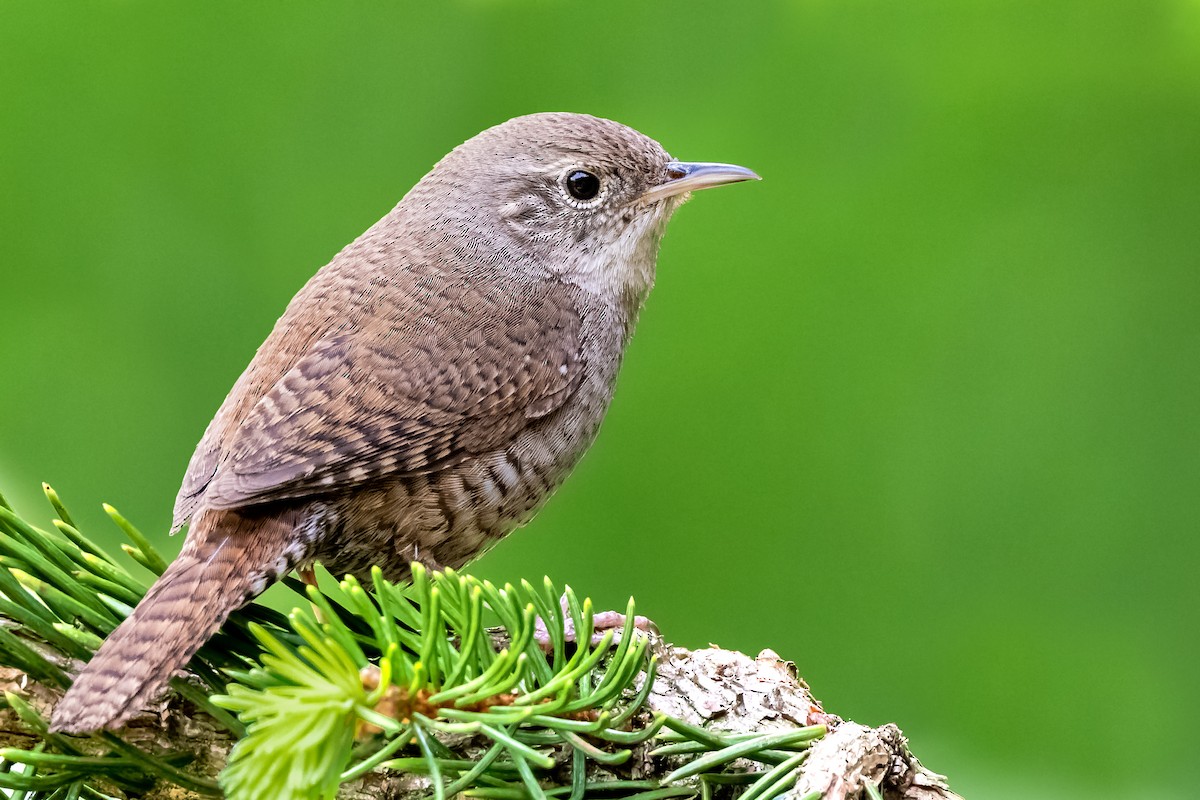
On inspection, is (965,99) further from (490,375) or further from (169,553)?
(169,553)

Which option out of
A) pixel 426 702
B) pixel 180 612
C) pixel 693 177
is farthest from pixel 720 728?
pixel 693 177

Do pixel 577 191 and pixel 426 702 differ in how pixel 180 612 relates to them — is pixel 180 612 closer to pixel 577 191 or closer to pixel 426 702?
pixel 426 702

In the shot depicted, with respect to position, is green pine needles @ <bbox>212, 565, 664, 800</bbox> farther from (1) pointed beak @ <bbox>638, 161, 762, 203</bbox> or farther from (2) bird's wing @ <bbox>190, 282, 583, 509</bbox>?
(1) pointed beak @ <bbox>638, 161, 762, 203</bbox>

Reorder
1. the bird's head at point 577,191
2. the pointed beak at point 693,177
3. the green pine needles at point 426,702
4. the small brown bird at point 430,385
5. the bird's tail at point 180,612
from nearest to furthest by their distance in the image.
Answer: the green pine needles at point 426,702
the bird's tail at point 180,612
the small brown bird at point 430,385
the pointed beak at point 693,177
the bird's head at point 577,191

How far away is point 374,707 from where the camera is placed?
1.34m

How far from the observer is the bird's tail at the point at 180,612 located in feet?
4.77

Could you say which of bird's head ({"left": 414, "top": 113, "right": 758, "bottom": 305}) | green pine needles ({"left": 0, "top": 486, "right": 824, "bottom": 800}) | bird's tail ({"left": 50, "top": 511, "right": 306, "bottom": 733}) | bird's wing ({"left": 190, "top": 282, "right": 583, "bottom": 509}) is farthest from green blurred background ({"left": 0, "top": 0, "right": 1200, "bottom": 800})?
green pine needles ({"left": 0, "top": 486, "right": 824, "bottom": 800})

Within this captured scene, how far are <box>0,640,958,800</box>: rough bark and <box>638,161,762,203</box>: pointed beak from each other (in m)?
1.43

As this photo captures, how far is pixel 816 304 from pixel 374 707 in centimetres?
224

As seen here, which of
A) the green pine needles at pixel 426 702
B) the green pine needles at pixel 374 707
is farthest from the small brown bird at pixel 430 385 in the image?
the green pine needles at pixel 426 702

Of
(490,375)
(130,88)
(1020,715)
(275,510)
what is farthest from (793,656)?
(130,88)

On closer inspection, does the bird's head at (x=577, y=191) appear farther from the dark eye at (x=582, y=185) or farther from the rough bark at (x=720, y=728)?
the rough bark at (x=720, y=728)

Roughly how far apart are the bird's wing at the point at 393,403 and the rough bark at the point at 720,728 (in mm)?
452

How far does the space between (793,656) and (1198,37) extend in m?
1.91
